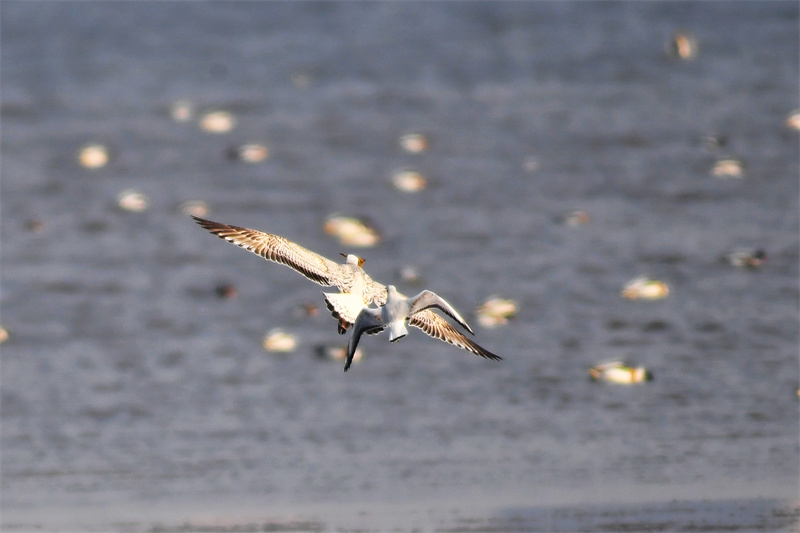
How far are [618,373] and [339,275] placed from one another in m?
5.21

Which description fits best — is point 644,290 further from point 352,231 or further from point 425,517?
point 425,517

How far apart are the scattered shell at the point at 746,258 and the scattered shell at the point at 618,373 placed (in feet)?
10.1

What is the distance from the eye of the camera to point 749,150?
18.5 m

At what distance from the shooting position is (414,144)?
18.8 metres

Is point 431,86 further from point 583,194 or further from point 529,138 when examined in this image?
point 583,194

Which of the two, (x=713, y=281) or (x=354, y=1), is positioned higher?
(x=354, y=1)

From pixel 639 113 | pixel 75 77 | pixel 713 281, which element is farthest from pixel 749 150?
pixel 75 77

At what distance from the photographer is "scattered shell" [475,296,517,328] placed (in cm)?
1345

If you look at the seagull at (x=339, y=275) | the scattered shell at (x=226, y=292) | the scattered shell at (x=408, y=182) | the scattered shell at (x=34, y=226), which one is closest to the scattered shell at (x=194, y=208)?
the scattered shell at (x=34, y=226)

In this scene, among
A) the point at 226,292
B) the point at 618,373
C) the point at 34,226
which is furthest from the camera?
the point at 34,226

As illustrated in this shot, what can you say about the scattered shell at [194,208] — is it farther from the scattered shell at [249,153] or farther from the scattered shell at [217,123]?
the scattered shell at [217,123]

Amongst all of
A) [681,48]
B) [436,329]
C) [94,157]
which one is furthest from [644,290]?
[681,48]

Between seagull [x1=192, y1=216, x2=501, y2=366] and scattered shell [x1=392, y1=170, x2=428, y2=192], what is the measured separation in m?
9.28

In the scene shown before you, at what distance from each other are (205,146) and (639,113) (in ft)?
20.8
